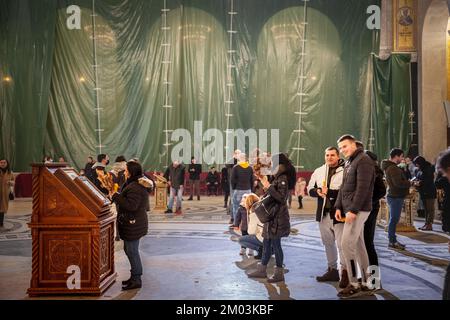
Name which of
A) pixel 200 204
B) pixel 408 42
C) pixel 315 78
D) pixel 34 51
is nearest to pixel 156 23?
pixel 34 51

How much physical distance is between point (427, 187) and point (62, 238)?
339 inches

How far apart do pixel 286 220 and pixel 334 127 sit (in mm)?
13952

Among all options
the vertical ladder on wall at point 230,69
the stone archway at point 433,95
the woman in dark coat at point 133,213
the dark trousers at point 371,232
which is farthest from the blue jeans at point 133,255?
the vertical ladder on wall at point 230,69

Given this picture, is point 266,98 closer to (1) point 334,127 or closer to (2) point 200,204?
(1) point 334,127

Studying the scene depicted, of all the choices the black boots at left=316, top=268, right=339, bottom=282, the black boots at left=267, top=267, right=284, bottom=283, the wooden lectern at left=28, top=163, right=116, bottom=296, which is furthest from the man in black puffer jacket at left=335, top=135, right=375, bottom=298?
the wooden lectern at left=28, top=163, right=116, bottom=296

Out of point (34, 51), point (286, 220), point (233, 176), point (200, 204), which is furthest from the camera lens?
point (34, 51)

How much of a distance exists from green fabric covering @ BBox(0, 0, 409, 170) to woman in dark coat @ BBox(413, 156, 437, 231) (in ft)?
27.1

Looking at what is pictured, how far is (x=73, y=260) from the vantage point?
5543 millimetres

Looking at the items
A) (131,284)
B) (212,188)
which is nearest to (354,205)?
(131,284)

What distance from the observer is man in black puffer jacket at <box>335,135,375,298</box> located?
17.3ft

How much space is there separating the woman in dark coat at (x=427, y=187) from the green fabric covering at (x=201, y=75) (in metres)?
8.27

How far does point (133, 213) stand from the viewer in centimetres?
583

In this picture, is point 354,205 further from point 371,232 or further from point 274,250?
point 274,250

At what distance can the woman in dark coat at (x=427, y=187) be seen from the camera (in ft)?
36.2
